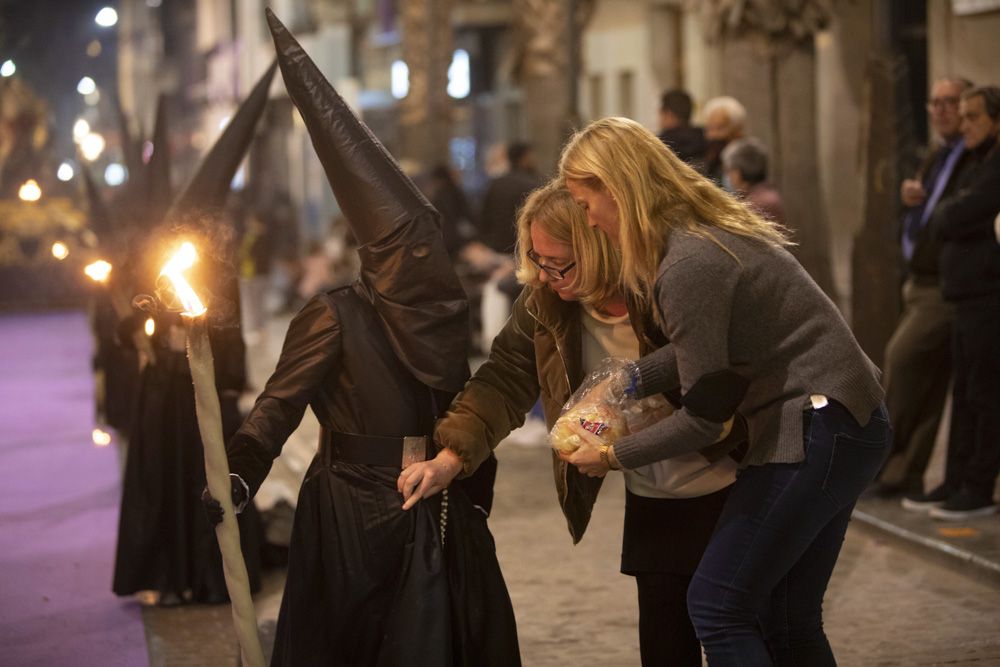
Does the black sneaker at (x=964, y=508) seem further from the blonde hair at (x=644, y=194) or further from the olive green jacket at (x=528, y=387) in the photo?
the blonde hair at (x=644, y=194)

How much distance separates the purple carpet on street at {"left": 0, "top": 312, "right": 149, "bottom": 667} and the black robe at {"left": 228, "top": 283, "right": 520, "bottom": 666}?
219cm

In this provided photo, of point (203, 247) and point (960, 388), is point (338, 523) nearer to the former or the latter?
point (203, 247)

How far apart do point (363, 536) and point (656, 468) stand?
92 cm

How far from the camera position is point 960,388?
8.59 meters

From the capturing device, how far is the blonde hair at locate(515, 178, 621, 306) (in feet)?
14.8

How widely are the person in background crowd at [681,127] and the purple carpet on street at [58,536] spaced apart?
4292mm

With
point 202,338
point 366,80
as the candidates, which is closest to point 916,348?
point 202,338

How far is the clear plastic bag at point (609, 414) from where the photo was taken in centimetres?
438

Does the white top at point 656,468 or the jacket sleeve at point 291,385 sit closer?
the white top at point 656,468

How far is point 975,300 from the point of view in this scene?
839 cm

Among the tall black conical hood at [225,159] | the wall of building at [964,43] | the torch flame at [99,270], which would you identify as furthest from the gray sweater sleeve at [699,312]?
the wall of building at [964,43]

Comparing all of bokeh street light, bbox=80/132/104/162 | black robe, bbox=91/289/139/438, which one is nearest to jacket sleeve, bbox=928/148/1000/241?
bokeh street light, bbox=80/132/104/162

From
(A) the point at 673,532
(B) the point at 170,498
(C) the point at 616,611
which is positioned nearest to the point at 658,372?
(A) the point at 673,532

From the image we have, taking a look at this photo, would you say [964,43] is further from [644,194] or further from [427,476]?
[644,194]
